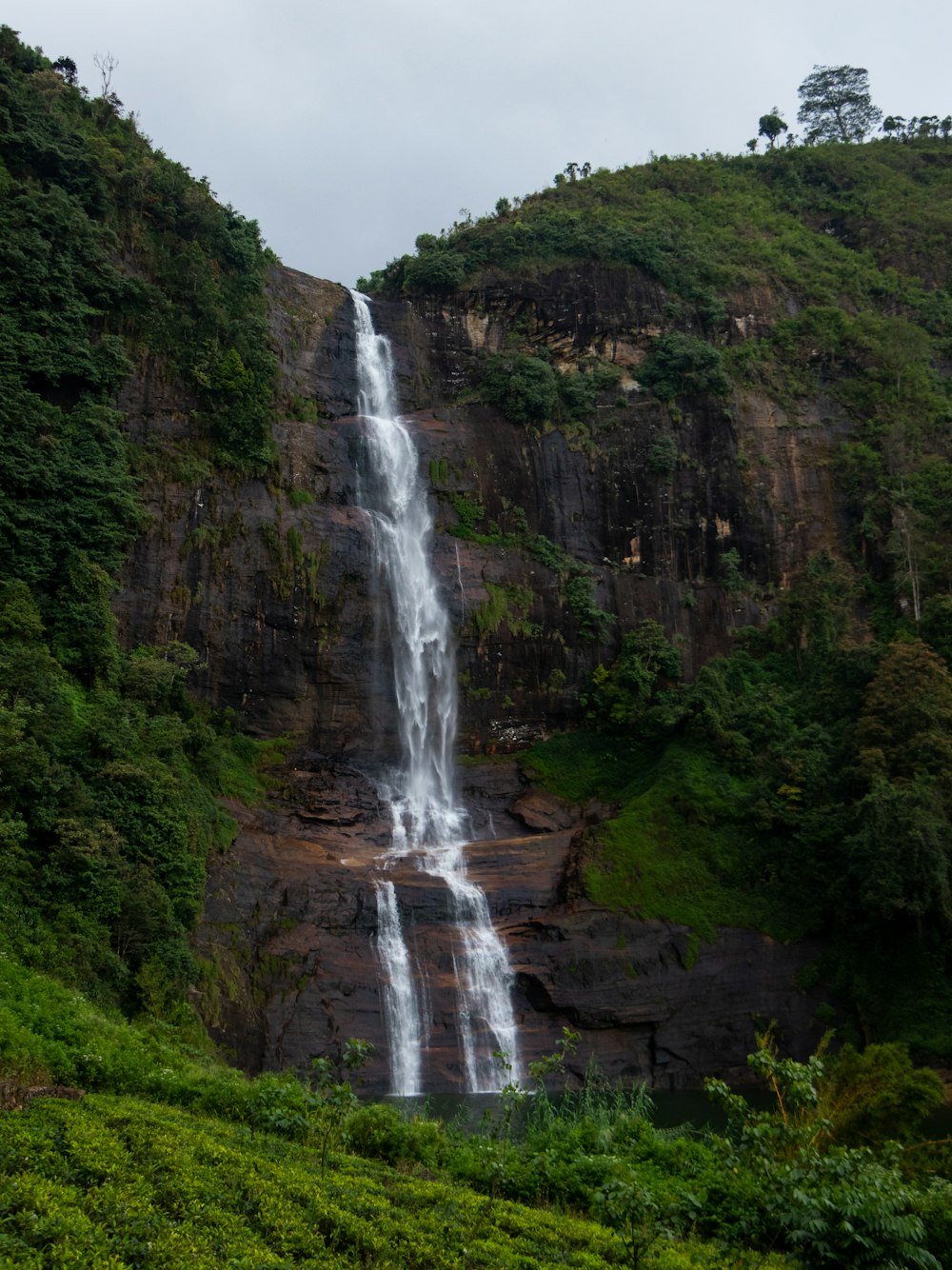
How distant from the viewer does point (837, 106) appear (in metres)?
72.4

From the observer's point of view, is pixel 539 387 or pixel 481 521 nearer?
pixel 481 521

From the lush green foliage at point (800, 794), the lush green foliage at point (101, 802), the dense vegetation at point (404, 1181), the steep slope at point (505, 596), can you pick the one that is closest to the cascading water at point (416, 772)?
the steep slope at point (505, 596)

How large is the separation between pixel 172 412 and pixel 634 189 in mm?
32271

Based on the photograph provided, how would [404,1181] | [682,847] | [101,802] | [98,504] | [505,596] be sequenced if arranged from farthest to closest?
[505,596], [682,847], [98,504], [101,802], [404,1181]

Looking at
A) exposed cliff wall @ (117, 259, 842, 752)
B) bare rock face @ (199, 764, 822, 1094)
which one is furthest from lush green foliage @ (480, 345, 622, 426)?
bare rock face @ (199, 764, 822, 1094)

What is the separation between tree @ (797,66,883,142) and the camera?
71750 mm

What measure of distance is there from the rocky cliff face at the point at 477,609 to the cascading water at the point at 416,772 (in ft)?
1.62

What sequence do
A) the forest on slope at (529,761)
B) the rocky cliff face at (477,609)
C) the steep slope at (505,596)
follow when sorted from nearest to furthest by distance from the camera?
the forest on slope at (529,761), the steep slope at (505,596), the rocky cliff face at (477,609)

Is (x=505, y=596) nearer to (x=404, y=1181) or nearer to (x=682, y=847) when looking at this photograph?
(x=682, y=847)

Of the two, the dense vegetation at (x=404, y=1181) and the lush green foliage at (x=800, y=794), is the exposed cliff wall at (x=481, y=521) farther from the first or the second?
the dense vegetation at (x=404, y=1181)

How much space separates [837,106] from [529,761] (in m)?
62.0

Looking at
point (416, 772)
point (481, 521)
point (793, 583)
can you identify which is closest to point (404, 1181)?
point (416, 772)

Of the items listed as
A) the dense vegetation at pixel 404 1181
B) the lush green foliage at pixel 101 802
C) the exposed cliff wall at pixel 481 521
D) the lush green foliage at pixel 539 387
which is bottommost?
the dense vegetation at pixel 404 1181

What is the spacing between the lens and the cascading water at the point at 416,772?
24.7m
